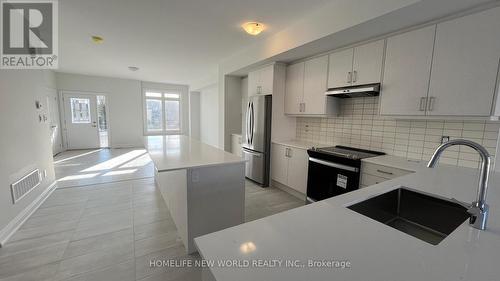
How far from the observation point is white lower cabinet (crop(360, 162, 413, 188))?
2137mm

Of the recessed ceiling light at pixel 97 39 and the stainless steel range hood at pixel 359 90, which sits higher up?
the recessed ceiling light at pixel 97 39

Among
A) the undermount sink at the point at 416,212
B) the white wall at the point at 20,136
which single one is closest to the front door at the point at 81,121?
the white wall at the point at 20,136

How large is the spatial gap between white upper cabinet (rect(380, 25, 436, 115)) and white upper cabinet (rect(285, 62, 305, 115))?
1.27 m

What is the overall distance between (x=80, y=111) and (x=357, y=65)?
815 centimetres

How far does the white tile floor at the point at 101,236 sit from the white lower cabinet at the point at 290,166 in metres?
0.26

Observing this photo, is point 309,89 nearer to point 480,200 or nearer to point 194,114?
point 480,200

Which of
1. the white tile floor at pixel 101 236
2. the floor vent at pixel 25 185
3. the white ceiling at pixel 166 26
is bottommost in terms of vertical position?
the white tile floor at pixel 101 236

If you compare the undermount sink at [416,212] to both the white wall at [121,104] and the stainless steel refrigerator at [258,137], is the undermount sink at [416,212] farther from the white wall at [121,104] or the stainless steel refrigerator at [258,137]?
the white wall at [121,104]

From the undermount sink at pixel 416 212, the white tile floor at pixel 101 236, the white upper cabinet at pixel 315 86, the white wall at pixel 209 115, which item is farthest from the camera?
the white wall at pixel 209 115

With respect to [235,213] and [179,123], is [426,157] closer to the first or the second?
[235,213]

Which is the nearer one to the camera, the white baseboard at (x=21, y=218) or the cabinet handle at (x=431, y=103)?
the cabinet handle at (x=431, y=103)

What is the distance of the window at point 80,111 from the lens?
6.89 meters

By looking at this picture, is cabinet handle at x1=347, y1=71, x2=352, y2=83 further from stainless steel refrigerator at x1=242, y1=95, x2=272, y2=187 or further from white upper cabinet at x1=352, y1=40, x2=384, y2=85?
stainless steel refrigerator at x1=242, y1=95, x2=272, y2=187

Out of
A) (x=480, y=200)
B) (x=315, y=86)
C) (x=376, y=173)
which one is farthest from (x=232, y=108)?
(x=480, y=200)
